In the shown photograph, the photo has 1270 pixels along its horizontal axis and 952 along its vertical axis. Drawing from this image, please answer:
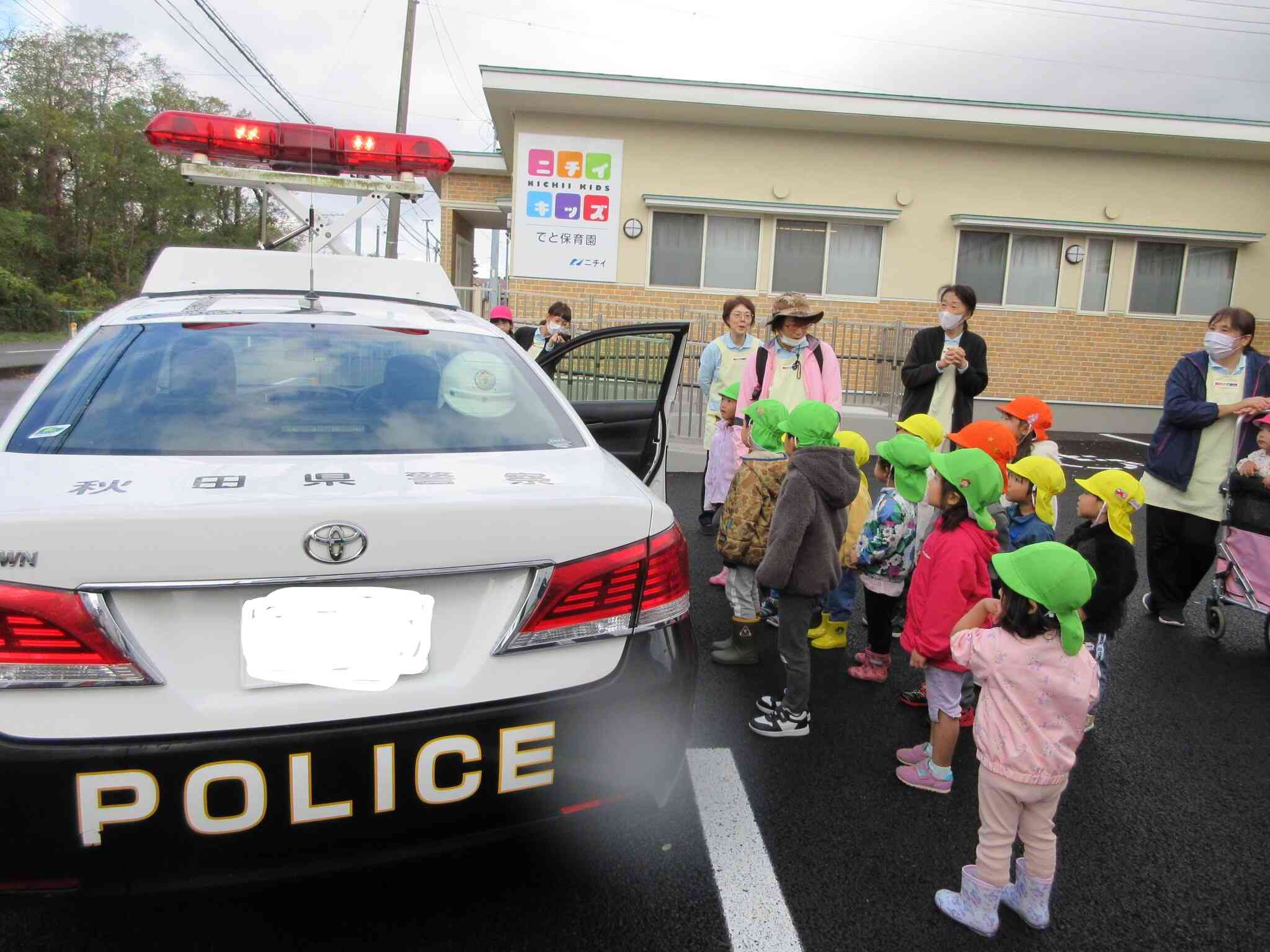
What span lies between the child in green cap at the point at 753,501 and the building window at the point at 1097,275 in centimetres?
1263

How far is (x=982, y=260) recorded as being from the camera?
544 inches

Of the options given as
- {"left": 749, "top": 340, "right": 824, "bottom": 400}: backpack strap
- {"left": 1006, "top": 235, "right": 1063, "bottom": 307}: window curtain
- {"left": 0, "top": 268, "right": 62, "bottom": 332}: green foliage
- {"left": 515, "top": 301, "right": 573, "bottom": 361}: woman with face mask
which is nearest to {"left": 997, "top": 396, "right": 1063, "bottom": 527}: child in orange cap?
{"left": 749, "top": 340, "right": 824, "bottom": 400}: backpack strap

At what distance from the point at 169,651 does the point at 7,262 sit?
141 feet

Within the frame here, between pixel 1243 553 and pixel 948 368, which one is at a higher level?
pixel 948 368

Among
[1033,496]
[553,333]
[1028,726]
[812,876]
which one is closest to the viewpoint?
[1028,726]

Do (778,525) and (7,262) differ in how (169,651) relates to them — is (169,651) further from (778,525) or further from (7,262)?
(7,262)

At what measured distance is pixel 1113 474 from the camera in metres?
3.47

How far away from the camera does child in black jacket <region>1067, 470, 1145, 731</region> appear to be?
3.18m

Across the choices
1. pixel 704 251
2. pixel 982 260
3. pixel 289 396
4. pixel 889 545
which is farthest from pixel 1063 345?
pixel 289 396

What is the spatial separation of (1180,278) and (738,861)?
601 inches

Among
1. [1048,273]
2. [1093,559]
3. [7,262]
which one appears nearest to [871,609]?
[1093,559]

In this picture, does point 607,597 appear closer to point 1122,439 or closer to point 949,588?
point 949,588

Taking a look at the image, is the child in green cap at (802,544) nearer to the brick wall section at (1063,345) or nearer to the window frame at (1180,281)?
the brick wall section at (1063,345)

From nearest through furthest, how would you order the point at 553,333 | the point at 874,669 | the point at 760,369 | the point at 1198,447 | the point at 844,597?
1. the point at 874,669
2. the point at 844,597
3. the point at 1198,447
4. the point at 760,369
5. the point at 553,333
